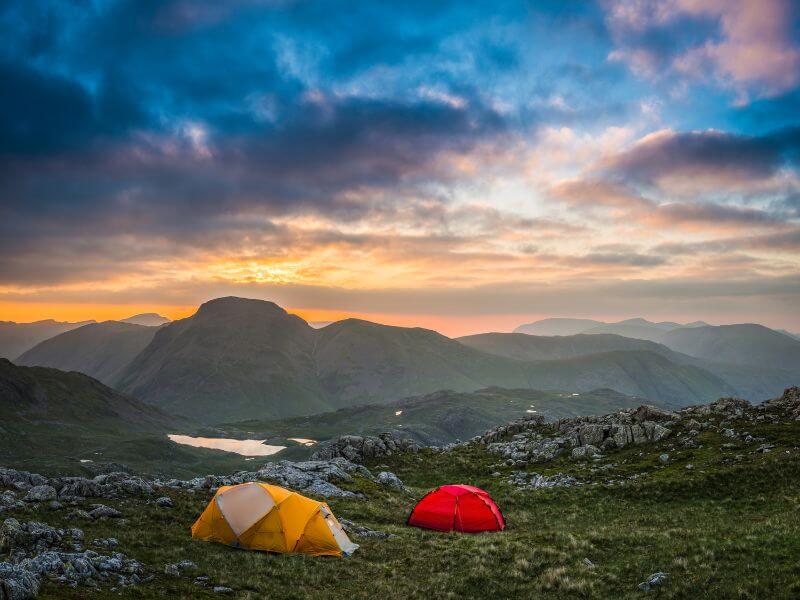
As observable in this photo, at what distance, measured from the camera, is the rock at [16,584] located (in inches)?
488

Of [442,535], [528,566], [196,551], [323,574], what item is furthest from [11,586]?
[442,535]

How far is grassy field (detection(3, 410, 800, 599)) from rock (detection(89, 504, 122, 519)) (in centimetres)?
73

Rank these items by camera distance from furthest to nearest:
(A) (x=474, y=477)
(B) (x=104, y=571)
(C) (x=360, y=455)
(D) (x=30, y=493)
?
1. (C) (x=360, y=455)
2. (A) (x=474, y=477)
3. (D) (x=30, y=493)
4. (B) (x=104, y=571)

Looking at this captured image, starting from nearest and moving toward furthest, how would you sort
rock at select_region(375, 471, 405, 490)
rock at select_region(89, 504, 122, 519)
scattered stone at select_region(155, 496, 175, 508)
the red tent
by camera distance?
1. rock at select_region(89, 504, 122, 519)
2. scattered stone at select_region(155, 496, 175, 508)
3. the red tent
4. rock at select_region(375, 471, 405, 490)

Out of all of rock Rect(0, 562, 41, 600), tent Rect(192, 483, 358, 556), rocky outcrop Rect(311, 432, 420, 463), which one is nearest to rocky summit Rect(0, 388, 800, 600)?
rock Rect(0, 562, 41, 600)

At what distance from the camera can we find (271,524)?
2412 cm

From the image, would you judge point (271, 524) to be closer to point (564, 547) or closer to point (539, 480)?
point (564, 547)

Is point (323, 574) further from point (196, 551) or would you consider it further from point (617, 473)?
point (617, 473)

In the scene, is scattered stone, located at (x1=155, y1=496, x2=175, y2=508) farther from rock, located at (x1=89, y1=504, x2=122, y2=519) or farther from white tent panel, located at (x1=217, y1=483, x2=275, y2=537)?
white tent panel, located at (x1=217, y1=483, x2=275, y2=537)

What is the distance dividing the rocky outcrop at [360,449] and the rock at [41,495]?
3407 centimetres

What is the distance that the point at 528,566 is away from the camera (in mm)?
21141

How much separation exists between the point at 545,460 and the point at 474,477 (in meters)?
7.88

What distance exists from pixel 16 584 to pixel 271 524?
12565 millimetres

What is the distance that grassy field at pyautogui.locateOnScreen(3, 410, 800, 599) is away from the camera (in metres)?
17.8
